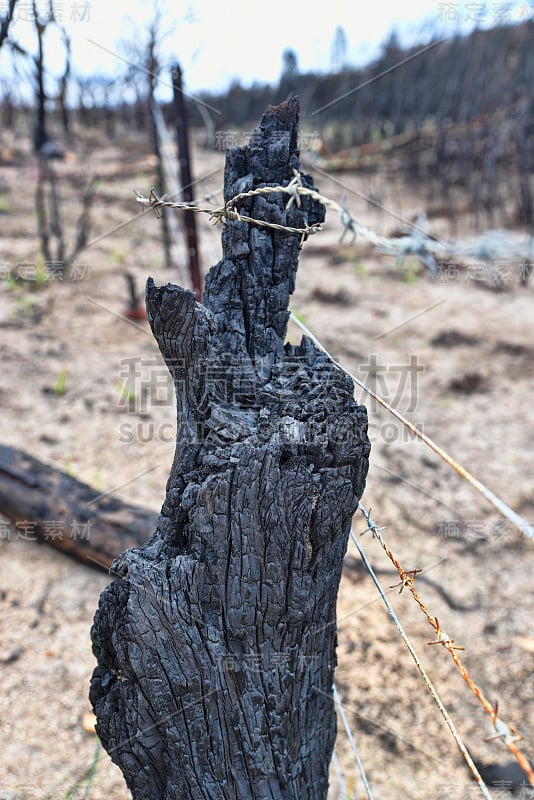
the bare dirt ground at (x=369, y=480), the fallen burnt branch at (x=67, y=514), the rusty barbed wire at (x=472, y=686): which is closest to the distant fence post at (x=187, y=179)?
the bare dirt ground at (x=369, y=480)

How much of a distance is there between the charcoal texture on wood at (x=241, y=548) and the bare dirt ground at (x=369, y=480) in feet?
2.21

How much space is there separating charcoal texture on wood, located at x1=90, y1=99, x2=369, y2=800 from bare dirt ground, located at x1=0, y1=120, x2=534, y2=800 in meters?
0.67

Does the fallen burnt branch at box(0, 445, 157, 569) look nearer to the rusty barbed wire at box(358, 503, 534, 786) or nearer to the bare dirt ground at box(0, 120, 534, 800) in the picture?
the bare dirt ground at box(0, 120, 534, 800)

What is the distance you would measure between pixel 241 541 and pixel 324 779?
665 millimetres

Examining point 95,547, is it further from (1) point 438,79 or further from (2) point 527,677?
(1) point 438,79

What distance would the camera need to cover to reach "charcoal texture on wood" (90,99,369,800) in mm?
994

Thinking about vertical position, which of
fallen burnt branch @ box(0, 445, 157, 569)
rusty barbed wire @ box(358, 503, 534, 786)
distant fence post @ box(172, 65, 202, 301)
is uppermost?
distant fence post @ box(172, 65, 202, 301)

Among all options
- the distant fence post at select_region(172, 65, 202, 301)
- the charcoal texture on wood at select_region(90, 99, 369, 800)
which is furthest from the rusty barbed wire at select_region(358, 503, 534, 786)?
the distant fence post at select_region(172, 65, 202, 301)

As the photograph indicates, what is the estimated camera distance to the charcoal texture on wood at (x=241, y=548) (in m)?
0.99

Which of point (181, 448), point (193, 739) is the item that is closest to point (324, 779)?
point (193, 739)

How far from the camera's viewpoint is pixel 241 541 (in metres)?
1.01

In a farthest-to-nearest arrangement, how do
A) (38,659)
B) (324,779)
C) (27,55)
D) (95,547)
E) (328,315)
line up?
(328,315) → (27,55) → (95,547) → (38,659) → (324,779)

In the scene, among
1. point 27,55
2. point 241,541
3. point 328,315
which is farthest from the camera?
point 328,315

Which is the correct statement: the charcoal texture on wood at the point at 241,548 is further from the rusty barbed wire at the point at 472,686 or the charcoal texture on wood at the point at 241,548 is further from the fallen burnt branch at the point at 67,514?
the fallen burnt branch at the point at 67,514
